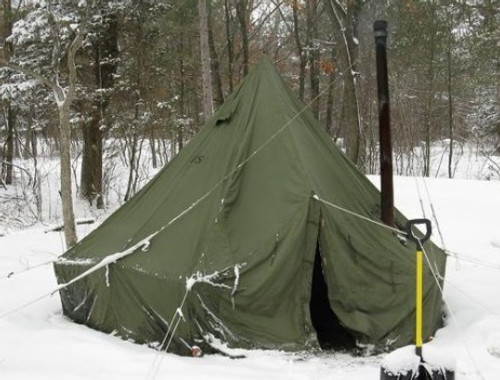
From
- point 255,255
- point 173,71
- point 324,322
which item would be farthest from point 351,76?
point 255,255

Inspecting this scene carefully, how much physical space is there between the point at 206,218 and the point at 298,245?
870mm

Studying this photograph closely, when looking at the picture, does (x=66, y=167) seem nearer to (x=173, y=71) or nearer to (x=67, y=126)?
(x=67, y=126)

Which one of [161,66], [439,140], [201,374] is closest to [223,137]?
[201,374]

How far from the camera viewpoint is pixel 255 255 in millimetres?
4336

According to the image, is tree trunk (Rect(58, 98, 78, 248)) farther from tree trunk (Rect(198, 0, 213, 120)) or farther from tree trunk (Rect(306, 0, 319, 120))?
tree trunk (Rect(306, 0, 319, 120))

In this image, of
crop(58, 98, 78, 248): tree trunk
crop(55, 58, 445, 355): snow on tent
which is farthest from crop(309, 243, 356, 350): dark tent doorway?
crop(58, 98, 78, 248): tree trunk

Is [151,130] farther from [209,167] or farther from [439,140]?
[439,140]

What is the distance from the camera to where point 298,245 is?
4.32 meters

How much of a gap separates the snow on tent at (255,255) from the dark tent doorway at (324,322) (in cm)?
2

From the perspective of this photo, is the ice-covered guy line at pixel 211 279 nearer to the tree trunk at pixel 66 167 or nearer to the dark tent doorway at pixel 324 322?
the dark tent doorway at pixel 324 322

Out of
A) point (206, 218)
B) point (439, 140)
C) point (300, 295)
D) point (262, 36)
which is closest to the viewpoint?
point (300, 295)

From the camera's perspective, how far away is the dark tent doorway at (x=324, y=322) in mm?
4660

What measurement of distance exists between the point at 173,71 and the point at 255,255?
14.2 metres

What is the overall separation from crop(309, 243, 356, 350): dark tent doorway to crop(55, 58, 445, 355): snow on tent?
0.06ft
